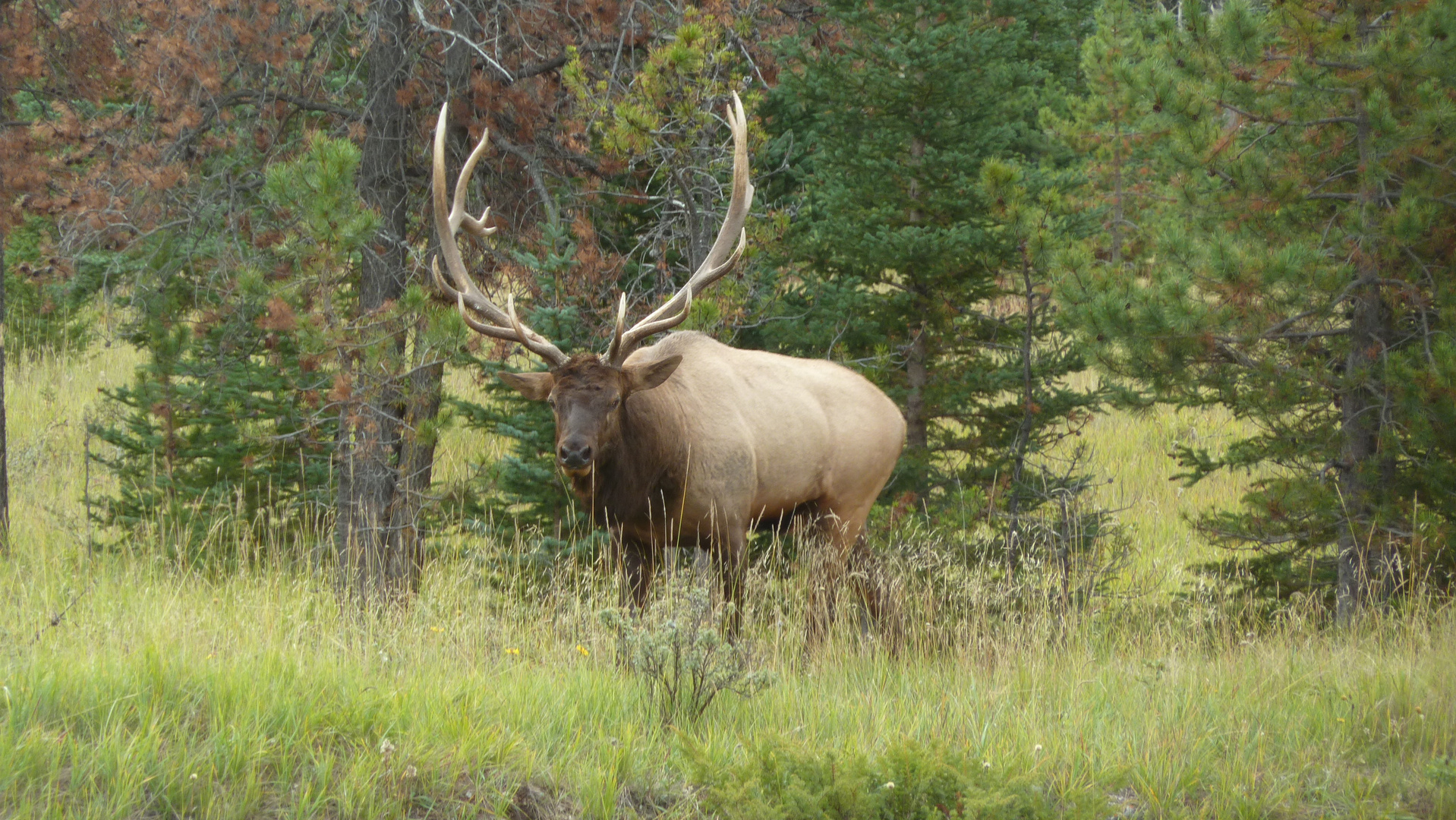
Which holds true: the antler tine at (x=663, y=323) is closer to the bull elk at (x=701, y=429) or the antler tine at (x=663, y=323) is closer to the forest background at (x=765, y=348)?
the bull elk at (x=701, y=429)

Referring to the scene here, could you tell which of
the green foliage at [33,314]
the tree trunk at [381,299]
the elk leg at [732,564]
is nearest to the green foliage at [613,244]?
the tree trunk at [381,299]

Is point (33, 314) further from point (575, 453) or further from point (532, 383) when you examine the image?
point (575, 453)

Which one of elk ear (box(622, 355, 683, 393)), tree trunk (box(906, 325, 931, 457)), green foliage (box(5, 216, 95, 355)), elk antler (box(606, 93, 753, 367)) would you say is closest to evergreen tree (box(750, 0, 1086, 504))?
tree trunk (box(906, 325, 931, 457))

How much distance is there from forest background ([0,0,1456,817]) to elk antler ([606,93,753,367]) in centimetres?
27

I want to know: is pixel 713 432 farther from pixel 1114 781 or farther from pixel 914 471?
pixel 1114 781

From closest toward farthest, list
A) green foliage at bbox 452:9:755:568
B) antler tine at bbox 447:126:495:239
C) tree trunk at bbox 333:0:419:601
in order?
1. antler tine at bbox 447:126:495:239
2. green foliage at bbox 452:9:755:568
3. tree trunk at bbox 333:0:419:601

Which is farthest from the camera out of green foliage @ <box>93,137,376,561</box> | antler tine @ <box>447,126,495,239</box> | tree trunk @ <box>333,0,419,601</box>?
green foliage @ <box>93,137,376,561</box>

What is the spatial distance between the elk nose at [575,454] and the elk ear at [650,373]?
652 mm

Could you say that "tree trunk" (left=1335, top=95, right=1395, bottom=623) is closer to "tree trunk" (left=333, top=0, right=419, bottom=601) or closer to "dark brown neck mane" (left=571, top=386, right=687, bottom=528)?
"dark brown neck mane" (left=571, top=386, right=687, bottom=528)

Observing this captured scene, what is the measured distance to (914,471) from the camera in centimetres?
904

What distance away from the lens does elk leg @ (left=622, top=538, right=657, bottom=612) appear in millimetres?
7121

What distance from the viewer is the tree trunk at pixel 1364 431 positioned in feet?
22.4

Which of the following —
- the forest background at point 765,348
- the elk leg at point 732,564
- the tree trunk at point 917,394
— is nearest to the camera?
the forest background at point 765,348

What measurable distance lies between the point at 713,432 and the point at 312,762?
3552mm
